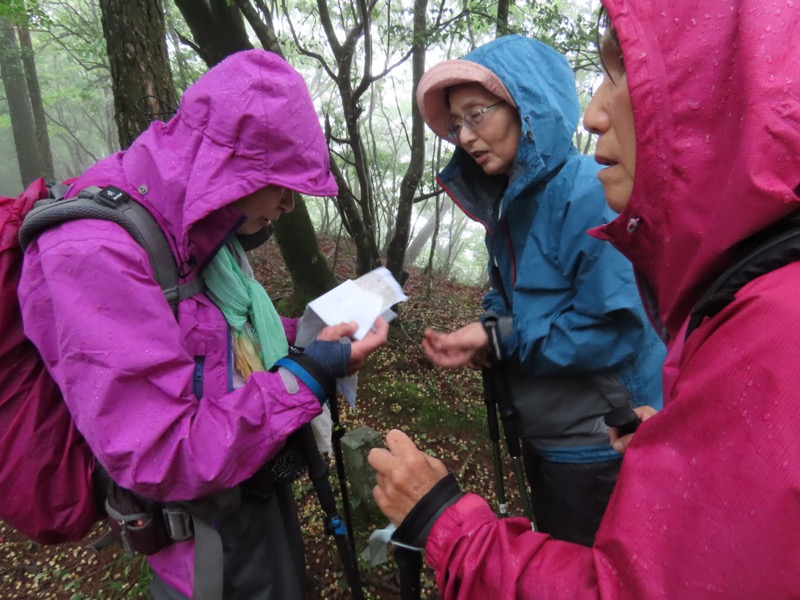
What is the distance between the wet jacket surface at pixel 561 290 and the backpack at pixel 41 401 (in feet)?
5.40

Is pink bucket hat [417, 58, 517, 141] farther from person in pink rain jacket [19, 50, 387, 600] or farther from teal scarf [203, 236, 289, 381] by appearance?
teal scarf [203, 236, 289, 381]

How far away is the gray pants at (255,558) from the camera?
6.09 ft

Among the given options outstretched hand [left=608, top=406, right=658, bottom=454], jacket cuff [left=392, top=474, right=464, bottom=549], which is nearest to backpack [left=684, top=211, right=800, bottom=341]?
jacket cuff [left=392, top=474, right=464, bottom=549]

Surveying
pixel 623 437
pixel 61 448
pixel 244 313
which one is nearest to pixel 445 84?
pixel 244 313

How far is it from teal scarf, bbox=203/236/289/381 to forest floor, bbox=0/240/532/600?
1587 millimetres

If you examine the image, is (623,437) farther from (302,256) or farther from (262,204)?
(302,256)

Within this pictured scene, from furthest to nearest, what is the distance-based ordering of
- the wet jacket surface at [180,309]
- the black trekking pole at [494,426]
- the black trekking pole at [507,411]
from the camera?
the black trekking pole at [494,426] < the black trekking pole at [507,411] < the wet jacket surface at [180,309]

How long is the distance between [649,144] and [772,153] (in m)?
0.23

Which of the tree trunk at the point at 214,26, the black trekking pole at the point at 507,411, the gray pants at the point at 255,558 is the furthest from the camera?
the tree trunk at the point at 214,26

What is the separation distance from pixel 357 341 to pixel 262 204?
2.54 feet

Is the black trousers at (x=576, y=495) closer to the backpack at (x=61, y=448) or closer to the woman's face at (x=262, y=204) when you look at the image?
the backpack at (x=61, y=448)

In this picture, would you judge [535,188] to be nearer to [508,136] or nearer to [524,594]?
[508,136]

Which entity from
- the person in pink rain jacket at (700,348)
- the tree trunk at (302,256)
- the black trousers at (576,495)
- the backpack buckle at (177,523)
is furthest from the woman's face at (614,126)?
the tree trunk at (302,256)

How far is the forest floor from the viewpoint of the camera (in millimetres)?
3141
